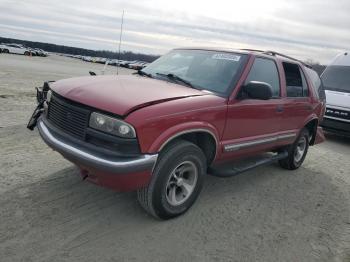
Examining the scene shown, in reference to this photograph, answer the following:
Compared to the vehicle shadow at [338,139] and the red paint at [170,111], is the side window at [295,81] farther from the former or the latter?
the vehicle shadow at [338,139]

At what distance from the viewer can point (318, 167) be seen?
753 cm

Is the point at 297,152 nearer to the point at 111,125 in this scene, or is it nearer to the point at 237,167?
the point at 237,167

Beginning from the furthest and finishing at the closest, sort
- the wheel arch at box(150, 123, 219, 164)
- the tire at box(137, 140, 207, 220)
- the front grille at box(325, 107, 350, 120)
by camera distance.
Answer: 1. the front grille at box(325, 107, 350, 120)
2. the tire at box(137, 140, 207, 220)
3. the wheel arch at box(150, 123, 219, 164)

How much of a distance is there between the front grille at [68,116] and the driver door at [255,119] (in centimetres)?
171

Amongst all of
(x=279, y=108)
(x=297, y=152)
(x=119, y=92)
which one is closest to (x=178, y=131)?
(x=119, y=92)

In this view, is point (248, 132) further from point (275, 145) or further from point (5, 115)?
point (5, 115)

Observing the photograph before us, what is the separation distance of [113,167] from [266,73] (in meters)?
2.90

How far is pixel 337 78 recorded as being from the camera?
11.3m

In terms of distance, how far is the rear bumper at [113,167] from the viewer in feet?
12.0

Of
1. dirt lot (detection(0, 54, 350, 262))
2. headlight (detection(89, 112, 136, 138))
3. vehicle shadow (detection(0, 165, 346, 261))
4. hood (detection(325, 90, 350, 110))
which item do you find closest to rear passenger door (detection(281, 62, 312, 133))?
dirt lot (detection(0, 54, 350, 262))

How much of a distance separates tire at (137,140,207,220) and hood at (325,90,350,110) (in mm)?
7176

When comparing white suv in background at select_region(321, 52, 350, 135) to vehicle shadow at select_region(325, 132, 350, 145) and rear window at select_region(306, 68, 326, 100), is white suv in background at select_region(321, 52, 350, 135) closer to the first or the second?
vehicle shadow at select_region(325, 132, 350, 145)

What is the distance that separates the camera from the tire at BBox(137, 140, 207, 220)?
404 cm

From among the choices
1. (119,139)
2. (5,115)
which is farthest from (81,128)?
(5,115)
